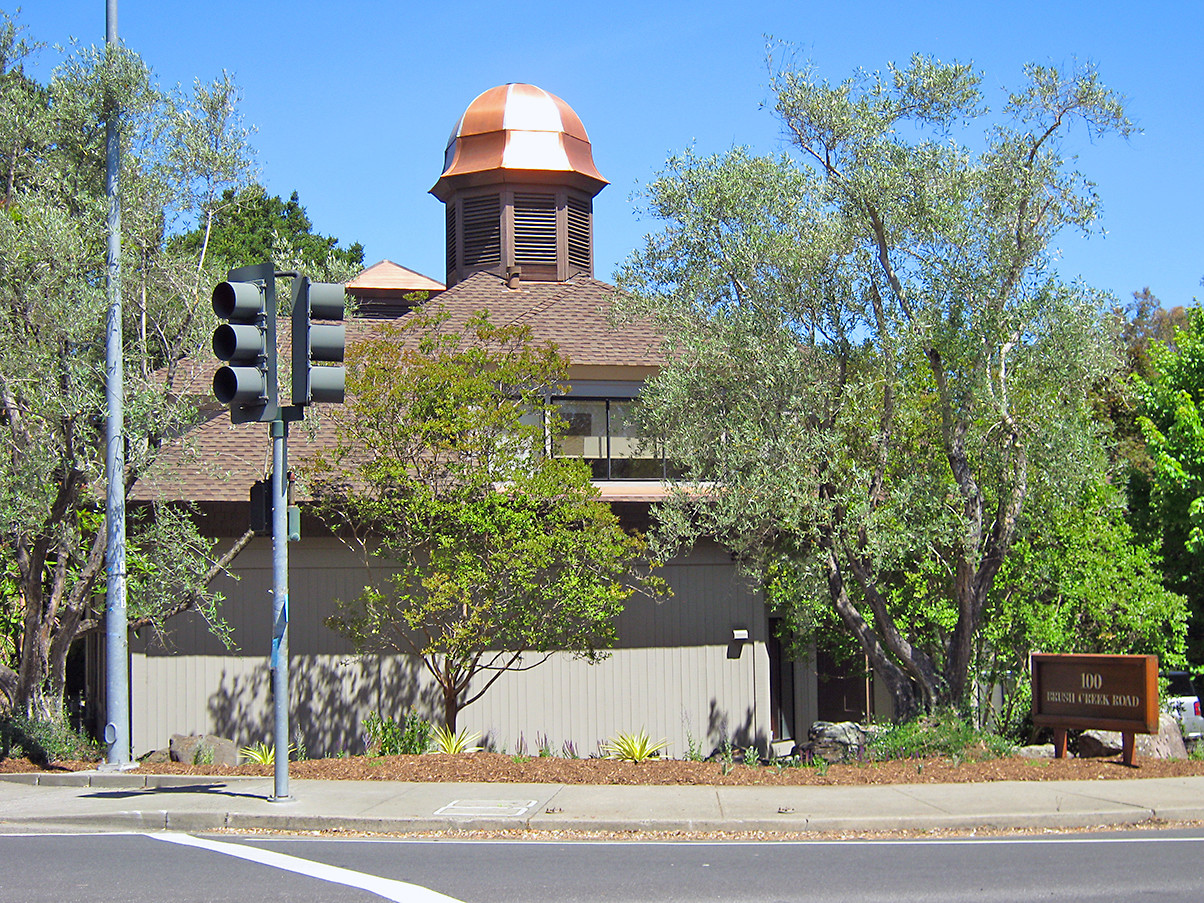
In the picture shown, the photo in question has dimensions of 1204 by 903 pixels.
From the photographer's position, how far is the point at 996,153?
13.4 metres

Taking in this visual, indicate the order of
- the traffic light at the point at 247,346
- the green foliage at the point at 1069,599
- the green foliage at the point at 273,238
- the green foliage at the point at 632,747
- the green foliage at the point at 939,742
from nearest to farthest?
the traffic light at the point at 247,346 → the green foliage at the point at 939,742 → the green foliage at the point at 632,747 → the green foliage at the point at 1069,599 → the green foliage at the point at 273,238

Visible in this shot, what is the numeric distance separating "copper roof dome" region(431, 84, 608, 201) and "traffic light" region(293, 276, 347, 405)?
52.2 feet

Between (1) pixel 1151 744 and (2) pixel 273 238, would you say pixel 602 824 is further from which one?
(2) pixel 273 238

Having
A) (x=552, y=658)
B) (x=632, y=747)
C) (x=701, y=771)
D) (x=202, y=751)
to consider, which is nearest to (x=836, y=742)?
(x=632, y=747)

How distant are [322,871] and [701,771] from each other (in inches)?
210

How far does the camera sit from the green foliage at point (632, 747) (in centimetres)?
1623

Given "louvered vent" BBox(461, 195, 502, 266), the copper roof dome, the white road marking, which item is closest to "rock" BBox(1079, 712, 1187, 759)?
the white road marking

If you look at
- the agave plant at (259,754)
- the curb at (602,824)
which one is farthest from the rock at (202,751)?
Answer: the curb at (602,824)

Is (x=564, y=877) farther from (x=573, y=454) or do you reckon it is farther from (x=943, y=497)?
(x=573, y=454)

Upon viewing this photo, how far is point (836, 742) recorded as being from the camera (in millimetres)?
16719

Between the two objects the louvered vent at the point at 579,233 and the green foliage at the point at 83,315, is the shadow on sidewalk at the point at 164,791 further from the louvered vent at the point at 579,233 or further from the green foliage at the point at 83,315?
the louvered vent at the point at 579,233

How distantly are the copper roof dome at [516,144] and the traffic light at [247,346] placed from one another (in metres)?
15.8

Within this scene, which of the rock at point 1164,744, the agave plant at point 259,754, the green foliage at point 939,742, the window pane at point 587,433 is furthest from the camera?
the window pane at point 587,433

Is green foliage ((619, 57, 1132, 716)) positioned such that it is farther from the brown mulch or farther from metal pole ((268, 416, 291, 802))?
metal pole ((268, 416, 291, 802))
